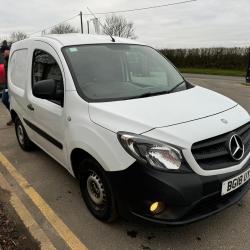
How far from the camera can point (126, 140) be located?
9.09 ft

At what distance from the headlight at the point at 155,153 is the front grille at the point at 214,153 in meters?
0.17

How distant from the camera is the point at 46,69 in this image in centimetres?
421

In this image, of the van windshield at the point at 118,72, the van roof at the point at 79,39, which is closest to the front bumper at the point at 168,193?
the van windshield at the point at 118,72

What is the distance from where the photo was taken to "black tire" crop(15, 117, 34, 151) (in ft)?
17.9

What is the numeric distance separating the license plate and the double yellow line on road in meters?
1.36

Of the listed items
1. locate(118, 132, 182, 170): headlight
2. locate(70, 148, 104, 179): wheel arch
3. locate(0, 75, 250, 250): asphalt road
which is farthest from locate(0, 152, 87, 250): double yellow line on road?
locate(118, 132, 182, 170): headlight

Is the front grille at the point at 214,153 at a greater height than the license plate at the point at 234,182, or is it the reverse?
the front grille at the point at 214,153

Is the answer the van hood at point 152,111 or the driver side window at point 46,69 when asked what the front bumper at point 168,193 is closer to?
the van hood at point 152,111

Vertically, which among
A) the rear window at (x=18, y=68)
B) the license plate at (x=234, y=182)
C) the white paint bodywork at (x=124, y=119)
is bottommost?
the license plate at (x=234, y=182)

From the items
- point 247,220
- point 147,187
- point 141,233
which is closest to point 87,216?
point 141,233

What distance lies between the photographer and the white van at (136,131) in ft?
8.85

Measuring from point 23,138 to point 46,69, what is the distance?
1.80 m

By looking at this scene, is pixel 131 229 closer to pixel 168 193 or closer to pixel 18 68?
pixel 168 193

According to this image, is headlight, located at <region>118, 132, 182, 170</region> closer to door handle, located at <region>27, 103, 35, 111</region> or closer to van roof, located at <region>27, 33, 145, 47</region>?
van roof, located at <region>27, 33, 145, 47</region>
